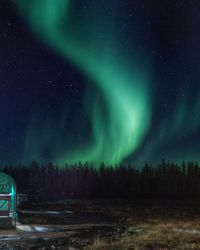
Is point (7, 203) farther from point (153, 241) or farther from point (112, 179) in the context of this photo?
point (112, 179)

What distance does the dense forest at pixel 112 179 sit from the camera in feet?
505

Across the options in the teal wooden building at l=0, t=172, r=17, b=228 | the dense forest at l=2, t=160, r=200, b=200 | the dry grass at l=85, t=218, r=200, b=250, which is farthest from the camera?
the dense forest at l=2, t=160, r=200, b=200

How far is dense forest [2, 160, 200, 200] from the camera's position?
505ft

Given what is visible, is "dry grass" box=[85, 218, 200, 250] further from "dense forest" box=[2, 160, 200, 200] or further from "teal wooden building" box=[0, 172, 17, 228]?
"dense forest" box=[2, 160, 200, 200]

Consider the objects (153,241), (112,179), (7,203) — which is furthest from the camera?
(112,179)

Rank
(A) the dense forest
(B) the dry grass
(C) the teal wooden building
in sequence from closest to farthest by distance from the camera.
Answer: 1. (B) the dry grass
2. (C) the teal wooden building
3. (A) the dense forest

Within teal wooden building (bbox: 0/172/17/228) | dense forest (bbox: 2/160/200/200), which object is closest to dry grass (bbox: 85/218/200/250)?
teal wooden building (bbox: 0/172/17/228)

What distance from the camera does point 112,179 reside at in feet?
564

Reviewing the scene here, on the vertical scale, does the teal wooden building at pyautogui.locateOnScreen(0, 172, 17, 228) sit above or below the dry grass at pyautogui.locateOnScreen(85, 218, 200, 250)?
above

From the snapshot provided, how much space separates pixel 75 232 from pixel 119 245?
6.16m

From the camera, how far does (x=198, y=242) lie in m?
22.0

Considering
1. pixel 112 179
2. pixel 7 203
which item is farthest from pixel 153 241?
pixel 112 179

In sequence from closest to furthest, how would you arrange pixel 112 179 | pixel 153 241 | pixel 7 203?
1. pixel 153 241
2. pixel 7 203
3. pixel 112 179

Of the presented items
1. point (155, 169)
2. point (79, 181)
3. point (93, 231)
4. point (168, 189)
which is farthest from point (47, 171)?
point (93, 231)
